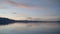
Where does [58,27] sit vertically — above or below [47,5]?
below

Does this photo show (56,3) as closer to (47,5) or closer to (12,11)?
(47,5)

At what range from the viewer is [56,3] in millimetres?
2371

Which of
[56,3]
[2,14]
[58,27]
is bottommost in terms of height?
[58,27]

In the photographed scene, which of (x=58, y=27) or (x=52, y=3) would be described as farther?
(x=58, y=27)

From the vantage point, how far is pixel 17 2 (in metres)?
2.46

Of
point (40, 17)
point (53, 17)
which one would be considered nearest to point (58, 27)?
point (53, 17)

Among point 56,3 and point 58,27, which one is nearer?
point 56,3

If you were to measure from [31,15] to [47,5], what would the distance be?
47 centimetres

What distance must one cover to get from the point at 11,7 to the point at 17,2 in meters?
0.20

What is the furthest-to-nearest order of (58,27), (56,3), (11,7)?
1. (58,27)
2. (11,7)
3. (56,3)

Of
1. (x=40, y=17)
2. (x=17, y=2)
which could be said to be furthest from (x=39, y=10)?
(x=17, y=2)

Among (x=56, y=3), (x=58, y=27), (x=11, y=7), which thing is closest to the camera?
(x=56, y=3)

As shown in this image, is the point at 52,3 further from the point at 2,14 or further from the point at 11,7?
the point at 2,14

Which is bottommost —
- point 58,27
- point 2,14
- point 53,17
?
point 58,27
